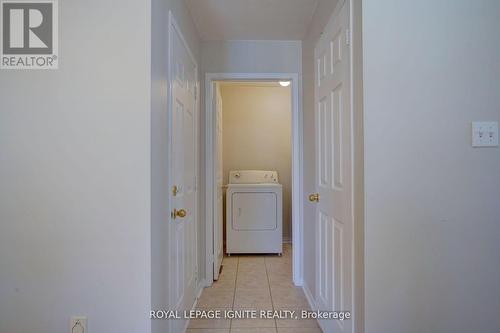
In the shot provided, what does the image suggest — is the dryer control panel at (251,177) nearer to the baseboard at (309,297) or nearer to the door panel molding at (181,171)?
the door panel molding at (181,171)

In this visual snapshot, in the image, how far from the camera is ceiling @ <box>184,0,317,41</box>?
2139 mm

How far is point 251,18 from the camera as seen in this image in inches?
92.6

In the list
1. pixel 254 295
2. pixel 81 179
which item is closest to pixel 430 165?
pixel 81 179

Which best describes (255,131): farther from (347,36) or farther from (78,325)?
(78,325)

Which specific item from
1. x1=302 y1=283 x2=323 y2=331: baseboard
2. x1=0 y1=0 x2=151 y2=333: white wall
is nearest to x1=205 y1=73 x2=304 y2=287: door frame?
x1=302 y1=283 x2=323 y2=331: baseboard

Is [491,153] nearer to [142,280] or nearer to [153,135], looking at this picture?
[153,135]

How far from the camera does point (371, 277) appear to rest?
1.26 m

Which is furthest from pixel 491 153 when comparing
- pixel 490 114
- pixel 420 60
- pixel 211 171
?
pixel 211 171

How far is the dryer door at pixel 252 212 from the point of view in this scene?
3.62 meters

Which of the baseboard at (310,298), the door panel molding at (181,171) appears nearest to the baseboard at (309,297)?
the baseboard at (310,298)

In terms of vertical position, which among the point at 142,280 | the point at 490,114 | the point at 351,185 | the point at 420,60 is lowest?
the point at 142,280

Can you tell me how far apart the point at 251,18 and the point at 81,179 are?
5.80ft

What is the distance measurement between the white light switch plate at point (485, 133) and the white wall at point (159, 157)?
4.61 feet

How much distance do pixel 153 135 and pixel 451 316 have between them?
1521 mm
